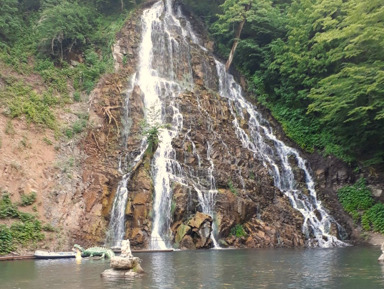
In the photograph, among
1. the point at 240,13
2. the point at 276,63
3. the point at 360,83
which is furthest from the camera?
the point at 240,13

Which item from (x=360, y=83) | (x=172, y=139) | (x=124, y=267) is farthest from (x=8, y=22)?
(x=360, y=83)

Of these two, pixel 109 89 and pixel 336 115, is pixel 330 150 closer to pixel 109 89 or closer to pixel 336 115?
pixel 336 115

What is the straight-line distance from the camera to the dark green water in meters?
8.92

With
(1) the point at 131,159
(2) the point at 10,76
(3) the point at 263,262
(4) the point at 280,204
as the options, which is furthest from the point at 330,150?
(2) the point at 10,76

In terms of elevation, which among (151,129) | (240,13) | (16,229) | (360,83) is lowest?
(16,229)

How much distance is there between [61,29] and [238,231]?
19369 mm

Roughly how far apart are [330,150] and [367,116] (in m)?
4.12

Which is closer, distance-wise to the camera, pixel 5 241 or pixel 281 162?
pixel 5 241

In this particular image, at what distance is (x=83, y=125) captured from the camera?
23938 mm

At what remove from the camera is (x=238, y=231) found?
68.2ft

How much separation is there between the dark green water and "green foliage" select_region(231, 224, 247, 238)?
6429 mm

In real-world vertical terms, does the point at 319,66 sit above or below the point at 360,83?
above

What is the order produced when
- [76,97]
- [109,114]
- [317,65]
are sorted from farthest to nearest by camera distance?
[317,65], [76,97], [109,114]

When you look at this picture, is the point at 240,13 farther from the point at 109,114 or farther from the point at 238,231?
the point at 238,231
